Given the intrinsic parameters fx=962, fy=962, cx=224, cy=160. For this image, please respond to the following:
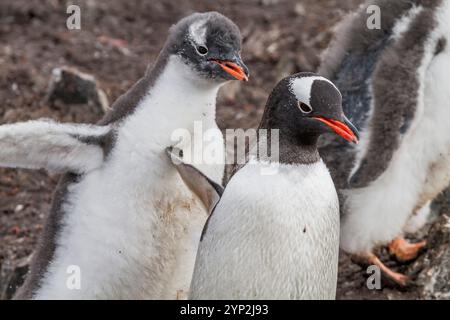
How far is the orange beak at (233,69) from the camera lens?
3.84 metres

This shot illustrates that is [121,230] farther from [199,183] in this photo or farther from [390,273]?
[390,273]

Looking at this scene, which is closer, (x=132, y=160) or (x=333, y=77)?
(x=132, y=160)

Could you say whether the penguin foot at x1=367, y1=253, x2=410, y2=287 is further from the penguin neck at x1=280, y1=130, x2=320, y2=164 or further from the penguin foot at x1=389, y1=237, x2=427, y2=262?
the penguin neck at x1=280, y1=130, x2=320, y2=164

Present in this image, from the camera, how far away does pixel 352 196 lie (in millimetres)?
4355

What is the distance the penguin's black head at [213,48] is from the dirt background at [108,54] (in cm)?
132

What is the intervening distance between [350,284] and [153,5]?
3.72 metres

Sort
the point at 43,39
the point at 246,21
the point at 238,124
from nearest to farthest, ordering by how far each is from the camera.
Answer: the point at 238,124 → the point at 43,39 → the point at 246,21

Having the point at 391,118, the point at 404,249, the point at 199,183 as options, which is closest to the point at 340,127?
the point at 199,183

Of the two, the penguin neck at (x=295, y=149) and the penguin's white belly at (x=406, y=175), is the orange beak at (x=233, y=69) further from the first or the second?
the penguin's white belly at (x=406, y=175)

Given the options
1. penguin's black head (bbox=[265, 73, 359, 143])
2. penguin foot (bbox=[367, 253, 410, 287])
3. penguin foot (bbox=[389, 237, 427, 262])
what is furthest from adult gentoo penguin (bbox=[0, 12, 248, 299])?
penguin foot (bbox=[389, 237, 427, 262])

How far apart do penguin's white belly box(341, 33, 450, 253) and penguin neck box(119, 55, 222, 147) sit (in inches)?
33.8

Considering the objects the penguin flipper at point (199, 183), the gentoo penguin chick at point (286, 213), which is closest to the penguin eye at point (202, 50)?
the penguin flipper at point (199, 183)
